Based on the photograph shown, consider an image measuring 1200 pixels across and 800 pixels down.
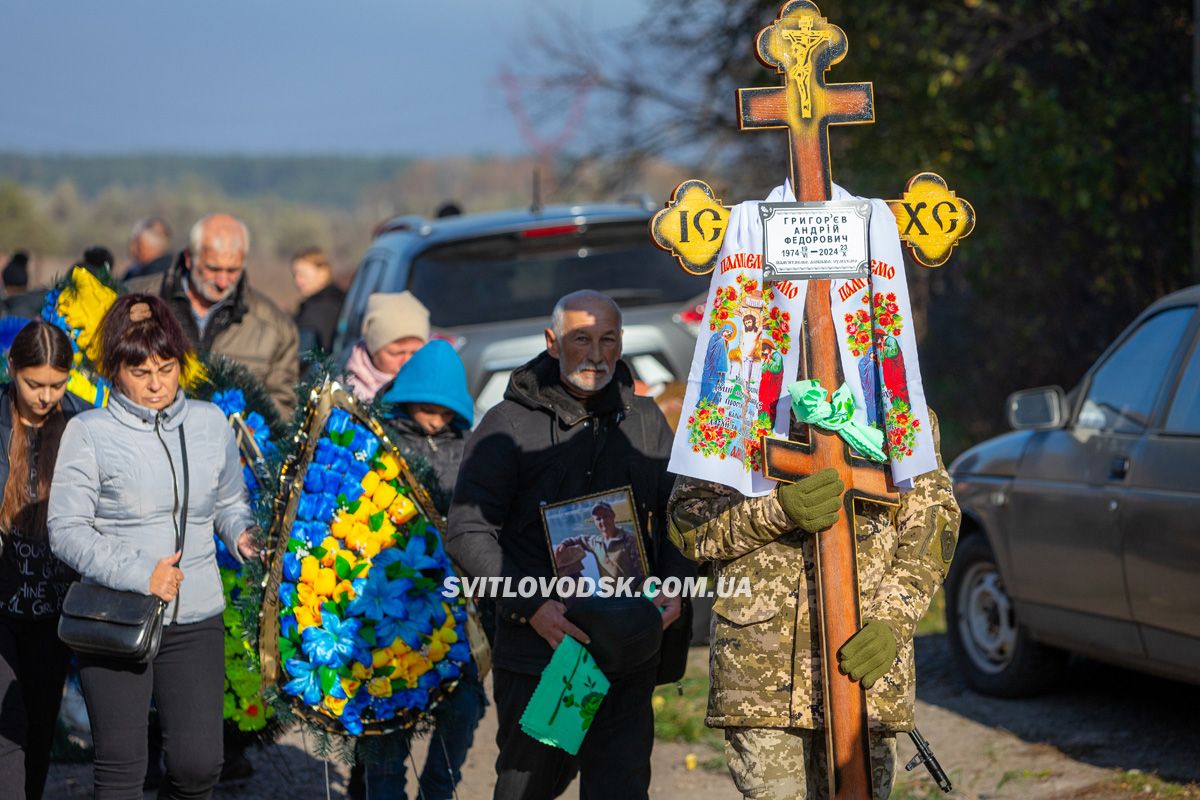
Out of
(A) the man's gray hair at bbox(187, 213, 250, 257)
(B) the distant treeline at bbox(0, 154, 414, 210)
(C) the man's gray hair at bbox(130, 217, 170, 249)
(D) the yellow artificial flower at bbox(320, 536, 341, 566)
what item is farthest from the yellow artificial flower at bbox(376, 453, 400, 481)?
(B) the distant treeline at bbox(0, 154, 414, 210)

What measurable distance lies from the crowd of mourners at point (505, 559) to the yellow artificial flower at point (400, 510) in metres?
0.18

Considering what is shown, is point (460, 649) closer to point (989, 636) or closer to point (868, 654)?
point (868, 654)

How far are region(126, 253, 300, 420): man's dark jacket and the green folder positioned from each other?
120 inches

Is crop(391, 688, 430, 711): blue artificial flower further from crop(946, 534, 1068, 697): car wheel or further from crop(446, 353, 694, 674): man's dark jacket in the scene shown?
crop(946, 534, 1068, 697): car wheel

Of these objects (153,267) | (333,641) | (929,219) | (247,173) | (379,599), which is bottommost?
(333,641)

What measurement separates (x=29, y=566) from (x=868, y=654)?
269 centimetres

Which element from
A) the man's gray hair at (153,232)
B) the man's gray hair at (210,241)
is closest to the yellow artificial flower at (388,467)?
the man's gray hair at (210,241)

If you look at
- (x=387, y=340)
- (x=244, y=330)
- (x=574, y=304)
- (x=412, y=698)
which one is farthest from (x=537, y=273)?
(x=574, y=304)

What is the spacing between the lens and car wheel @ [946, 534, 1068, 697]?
7.32 meters

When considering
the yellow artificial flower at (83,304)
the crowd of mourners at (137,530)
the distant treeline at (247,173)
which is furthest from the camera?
the distant treeline at (247,173)

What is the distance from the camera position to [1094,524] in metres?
6.41

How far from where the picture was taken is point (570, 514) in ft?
14.8

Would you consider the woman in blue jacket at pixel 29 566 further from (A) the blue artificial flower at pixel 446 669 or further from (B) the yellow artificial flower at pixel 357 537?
(A) the blue artificial flower at pixel 446 669

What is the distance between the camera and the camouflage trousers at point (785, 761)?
3.91 meters
